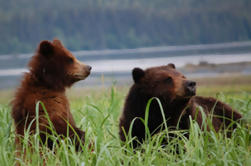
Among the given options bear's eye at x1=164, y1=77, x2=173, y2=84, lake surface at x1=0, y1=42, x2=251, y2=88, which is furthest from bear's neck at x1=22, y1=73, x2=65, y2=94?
lake surface at x1=0, y1=42, x2=251, y2=88

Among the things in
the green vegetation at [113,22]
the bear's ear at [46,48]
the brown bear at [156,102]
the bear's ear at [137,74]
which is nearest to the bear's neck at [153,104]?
the brown bear at [156,102]

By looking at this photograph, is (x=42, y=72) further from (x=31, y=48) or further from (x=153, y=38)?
(x=153, y=38)

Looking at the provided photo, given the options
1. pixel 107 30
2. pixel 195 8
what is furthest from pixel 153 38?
pixel 195 8

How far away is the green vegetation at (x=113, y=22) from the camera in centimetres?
2205

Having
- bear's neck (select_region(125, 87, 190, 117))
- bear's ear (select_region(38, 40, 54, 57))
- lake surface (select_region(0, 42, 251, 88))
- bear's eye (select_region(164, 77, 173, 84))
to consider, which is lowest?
lake surface (select_region(0, 42, 251, 88))

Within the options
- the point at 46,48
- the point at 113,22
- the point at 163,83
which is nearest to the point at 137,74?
the point at 163,83

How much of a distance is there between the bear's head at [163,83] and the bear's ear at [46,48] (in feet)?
3.11

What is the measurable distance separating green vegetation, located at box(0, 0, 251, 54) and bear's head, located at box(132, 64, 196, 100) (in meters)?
16.6

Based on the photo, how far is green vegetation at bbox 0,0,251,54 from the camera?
22047 millimetres

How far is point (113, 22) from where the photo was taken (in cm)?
2527

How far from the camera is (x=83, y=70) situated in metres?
4.51

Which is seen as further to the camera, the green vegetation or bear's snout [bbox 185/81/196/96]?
the green vegetation

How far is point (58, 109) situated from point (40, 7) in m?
24.3

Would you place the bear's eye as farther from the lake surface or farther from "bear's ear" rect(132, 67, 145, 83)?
the lake surface
